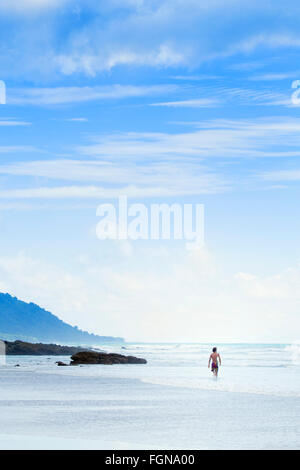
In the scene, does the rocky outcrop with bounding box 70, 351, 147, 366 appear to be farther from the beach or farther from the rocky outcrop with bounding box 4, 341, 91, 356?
the rocky outcrop with bounding box 4, 341, 91, 356

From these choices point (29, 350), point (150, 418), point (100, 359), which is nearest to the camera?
point (150, 418)

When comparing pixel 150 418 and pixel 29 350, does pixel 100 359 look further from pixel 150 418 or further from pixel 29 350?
pixel 150 418

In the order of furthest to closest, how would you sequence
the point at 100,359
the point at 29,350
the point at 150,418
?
the point at 29,350 → the point at 100,359 → the point at 150,418

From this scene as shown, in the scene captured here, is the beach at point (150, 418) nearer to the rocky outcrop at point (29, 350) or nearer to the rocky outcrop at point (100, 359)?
the rocky outcrop at point (100, 359)

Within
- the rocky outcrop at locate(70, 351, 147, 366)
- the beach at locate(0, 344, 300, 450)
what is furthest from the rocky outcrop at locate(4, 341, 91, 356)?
the beach at locate(0, 344, 300, 450)

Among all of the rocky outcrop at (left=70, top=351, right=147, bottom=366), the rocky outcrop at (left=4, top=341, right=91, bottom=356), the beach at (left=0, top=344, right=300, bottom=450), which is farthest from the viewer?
the rocky outcrop at (left=4, top=341, right=91, bottom=356)

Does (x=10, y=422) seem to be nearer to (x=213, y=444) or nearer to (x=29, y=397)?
(x=213, y=444)

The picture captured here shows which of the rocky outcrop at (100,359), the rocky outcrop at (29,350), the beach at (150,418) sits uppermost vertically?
the rocky outcrop at (29,350)

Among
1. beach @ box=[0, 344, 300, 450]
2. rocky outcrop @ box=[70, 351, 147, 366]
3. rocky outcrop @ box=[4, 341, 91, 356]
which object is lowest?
beach @ box=[0, 344, 300, 450]

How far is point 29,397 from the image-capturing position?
85.9ft

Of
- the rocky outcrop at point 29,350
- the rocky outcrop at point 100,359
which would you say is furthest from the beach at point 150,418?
the rocky outcrop at point 29,350

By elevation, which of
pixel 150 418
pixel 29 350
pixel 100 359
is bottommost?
pixel 150 418

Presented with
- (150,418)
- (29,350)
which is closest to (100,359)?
(29,350)

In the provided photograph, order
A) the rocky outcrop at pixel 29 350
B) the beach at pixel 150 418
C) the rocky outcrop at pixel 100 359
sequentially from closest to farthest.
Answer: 1. the beach at pixel 150 418
2. the rocky outcrop at pixel 100 359
3. the rocky outcrop at pixel 29 350
